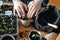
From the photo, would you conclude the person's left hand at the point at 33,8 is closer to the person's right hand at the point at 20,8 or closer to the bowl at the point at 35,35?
the person's right hand at the point at 20,8

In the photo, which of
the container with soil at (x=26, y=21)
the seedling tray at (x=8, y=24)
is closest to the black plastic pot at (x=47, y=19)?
the container with soil at (x=26, y=21)

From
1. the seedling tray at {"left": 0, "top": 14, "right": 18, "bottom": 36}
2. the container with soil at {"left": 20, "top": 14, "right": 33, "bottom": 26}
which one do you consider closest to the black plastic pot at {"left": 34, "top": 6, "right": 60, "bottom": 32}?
the container with soil at {"left": 20, "top": 14, "right": 33, "bottom": 26}

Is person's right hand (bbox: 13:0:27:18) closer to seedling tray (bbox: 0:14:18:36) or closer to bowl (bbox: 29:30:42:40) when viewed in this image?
seedling tray (bbox: 0:14:18:36)

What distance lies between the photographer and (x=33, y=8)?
1401mm

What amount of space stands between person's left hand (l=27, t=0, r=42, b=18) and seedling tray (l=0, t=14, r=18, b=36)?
0.37 ft

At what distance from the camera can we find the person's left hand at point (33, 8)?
Answer: 1387 mm

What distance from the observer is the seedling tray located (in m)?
1.23

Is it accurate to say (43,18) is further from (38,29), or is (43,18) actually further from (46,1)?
(46,1)

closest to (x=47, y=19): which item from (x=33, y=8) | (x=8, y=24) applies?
(x=33, y=8)

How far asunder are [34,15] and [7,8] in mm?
214

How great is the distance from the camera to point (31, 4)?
56.2 inches

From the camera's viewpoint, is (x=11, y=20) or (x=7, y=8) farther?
(x=7, y=8)

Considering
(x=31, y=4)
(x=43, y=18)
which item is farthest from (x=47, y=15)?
Result: (x=31, y=4)

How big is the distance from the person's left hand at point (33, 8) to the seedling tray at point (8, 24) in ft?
0.37
